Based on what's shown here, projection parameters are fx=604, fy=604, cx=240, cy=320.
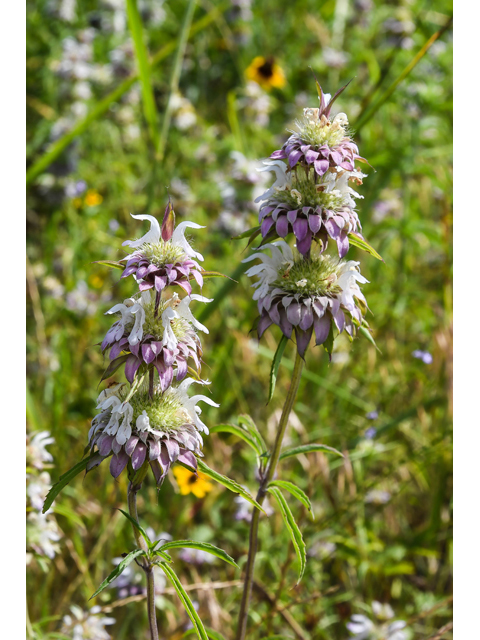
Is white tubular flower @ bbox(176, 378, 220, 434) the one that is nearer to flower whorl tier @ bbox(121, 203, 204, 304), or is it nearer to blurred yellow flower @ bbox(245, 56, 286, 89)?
flower whorl tier @ bbox(121, 203, 204, 304)

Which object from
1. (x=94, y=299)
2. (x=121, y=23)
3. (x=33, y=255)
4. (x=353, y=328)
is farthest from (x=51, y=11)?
(x=353, y=328)

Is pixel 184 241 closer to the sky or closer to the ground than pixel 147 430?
closer to the sky

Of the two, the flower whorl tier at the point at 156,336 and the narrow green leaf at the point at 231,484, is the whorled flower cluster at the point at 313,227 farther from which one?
the narrow green leaf at the point at 231,484

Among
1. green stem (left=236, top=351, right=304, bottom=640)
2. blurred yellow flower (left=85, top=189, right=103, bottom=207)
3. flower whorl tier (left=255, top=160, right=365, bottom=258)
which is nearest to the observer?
flower whorl tier (left=255, top=160, right=365, bottom=258)

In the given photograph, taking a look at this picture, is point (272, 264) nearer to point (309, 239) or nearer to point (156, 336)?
point (309, 239)

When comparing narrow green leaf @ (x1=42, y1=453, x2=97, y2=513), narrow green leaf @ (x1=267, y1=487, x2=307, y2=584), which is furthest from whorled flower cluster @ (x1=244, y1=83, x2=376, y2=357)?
narrow green leaf @ (x1=42, y1=453, x2=97, y2=513)

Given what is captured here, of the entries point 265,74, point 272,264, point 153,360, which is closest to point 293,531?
point 153,360
